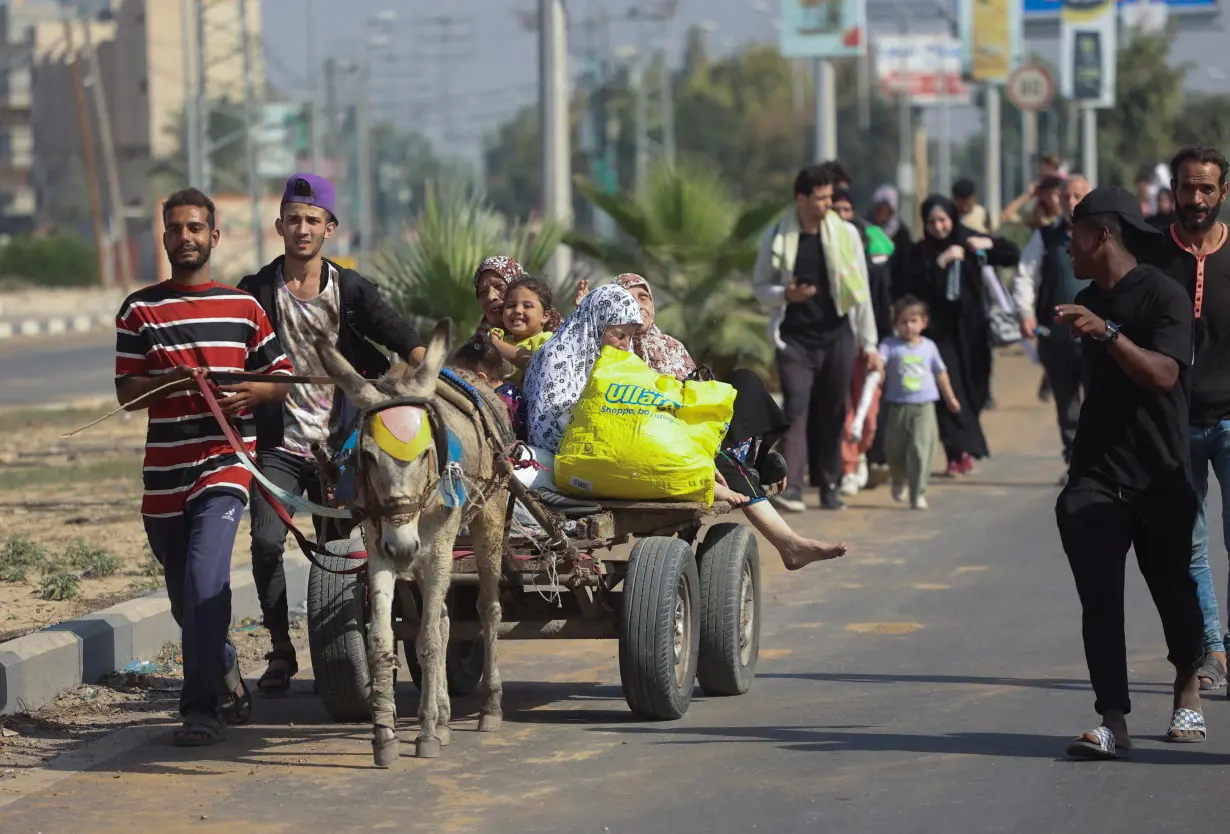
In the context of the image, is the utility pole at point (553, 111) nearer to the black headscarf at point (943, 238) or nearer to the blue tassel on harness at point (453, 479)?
the black headscarf at point (943, 238)

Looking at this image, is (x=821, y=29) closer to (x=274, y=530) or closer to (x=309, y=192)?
(x=309, y=192)

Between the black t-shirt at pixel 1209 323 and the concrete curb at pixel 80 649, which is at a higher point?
the black t-shirt at pixel 1209 323

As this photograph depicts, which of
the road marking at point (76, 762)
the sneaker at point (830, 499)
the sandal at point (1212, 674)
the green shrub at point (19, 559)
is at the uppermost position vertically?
the road marking at point (76, 762)

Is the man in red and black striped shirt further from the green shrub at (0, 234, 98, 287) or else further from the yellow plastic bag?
the green shrub at (0, 234, 98, 287)

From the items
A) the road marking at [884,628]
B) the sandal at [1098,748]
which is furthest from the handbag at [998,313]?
the sandal at [1098,748]

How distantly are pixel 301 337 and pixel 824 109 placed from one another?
19.8m

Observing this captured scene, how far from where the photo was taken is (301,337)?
8.70 metres

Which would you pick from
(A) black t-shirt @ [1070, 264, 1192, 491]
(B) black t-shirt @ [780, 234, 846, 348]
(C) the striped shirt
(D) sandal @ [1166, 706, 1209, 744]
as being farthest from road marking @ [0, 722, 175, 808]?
(B) black t-shirt @ [780, 234, 846, 348]

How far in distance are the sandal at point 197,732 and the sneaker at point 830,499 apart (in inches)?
312

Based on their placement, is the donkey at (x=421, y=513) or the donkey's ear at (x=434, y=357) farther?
the donkey's ear at (x=434, y=357)

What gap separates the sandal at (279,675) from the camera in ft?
28.7

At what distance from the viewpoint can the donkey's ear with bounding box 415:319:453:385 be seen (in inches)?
275

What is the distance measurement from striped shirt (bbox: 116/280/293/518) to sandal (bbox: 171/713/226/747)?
29.8 inches

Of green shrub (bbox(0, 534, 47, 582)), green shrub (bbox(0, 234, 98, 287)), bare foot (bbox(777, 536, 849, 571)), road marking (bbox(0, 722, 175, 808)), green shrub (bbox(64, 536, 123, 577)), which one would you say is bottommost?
green shrub (bbox(0, 234, 98, 287))
